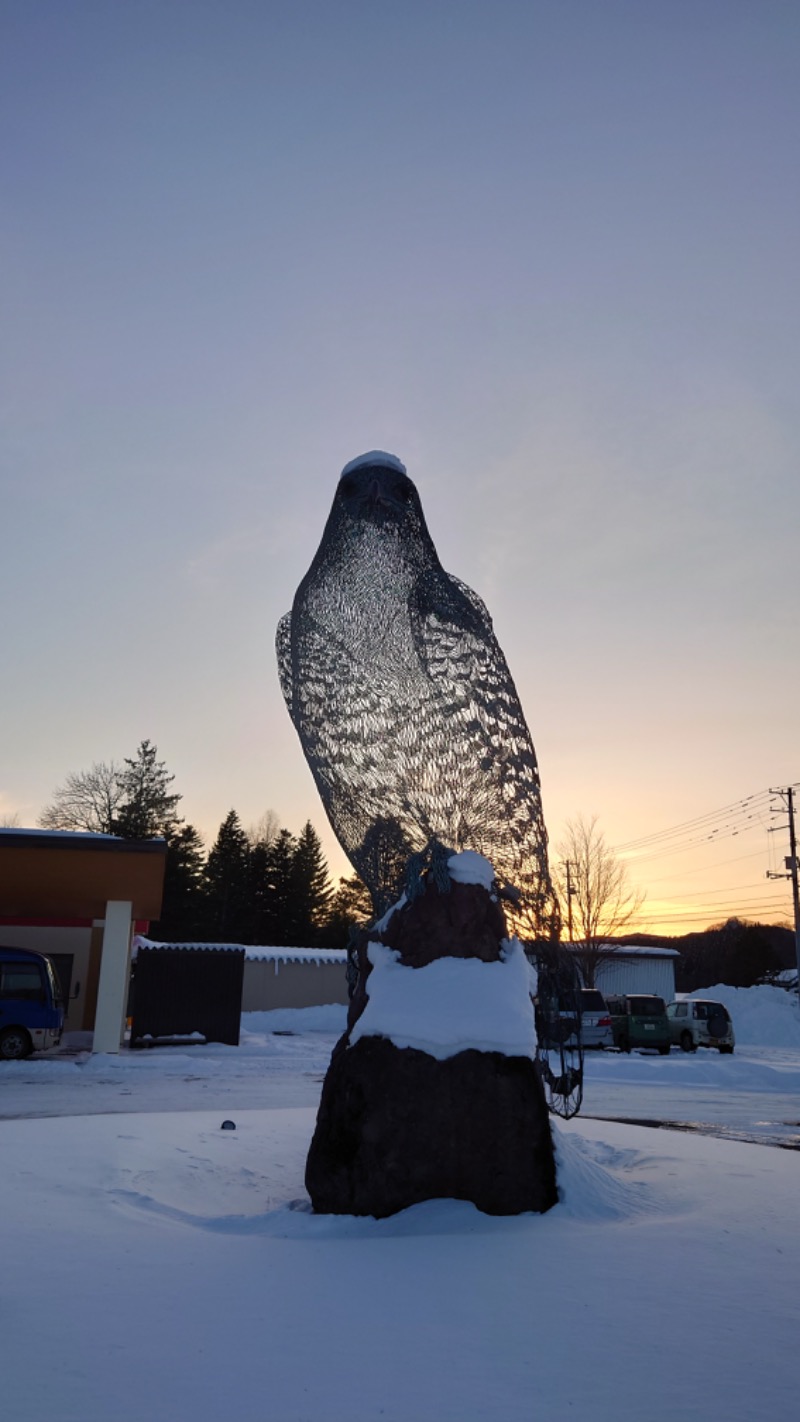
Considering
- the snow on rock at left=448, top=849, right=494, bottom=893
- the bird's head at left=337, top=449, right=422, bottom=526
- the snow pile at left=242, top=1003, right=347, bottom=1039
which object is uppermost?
the bird's head at left=337, top=449, right=422, bottom=526

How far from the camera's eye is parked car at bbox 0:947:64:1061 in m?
17.5

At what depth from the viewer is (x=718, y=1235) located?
4820mm

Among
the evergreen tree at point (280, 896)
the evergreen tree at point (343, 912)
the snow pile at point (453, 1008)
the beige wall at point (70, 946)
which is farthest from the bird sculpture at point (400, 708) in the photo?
the evergreen tree at point (280, 896)

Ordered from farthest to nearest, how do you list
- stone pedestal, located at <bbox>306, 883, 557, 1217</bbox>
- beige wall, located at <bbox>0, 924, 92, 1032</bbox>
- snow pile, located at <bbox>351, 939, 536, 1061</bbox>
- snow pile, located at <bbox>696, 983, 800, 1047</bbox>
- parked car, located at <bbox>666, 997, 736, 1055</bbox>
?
snow pile, located at <bbox>696, 983, 800, 1047</bbox>, beige wall, located at <bbox>0, 924, 92, 1032</bbox>, parked car, located at <bbox>666, 997, 736, 1055</bbox>, snow pile, located at <bbox>351, 939, 536, 1061</bbox>, stone pedestal, located at <bbox>306, 883, 557, 1217</bbox>

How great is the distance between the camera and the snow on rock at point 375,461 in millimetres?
6438

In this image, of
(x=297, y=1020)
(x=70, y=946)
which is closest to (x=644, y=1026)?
(x=297, y=1020)

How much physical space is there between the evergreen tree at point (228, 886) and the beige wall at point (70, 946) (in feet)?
70.1

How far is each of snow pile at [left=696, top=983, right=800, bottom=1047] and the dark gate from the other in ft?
43.0

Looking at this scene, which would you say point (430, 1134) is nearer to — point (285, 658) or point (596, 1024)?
point (285, 658)

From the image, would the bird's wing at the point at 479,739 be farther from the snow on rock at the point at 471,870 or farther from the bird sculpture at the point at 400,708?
the snow on rock at the point at 471,870

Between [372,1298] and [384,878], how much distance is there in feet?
9.10

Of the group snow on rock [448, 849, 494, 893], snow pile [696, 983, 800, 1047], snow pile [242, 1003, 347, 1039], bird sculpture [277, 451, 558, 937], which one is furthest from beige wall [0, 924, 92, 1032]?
snow on rock [448, 849, 494, 893]

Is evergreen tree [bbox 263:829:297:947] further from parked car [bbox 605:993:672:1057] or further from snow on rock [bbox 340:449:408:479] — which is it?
snow on rock [bbox 340:449:408:479]

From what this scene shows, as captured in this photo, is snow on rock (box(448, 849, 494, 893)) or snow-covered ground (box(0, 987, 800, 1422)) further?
snow on rock (box(448, 849, 494, 893))
